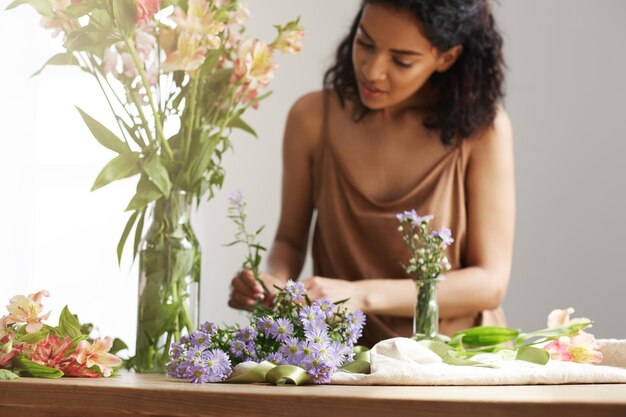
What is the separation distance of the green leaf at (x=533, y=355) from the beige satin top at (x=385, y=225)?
0.81 metres

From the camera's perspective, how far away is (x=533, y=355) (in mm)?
1111

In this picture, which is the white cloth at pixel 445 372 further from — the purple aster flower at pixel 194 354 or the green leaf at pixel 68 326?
the green leaf at pixel 68 326

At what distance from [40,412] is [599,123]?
244 centimetres

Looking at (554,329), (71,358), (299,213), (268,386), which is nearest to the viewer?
(268,386)

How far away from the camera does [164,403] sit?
866mm

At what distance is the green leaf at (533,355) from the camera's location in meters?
1.10

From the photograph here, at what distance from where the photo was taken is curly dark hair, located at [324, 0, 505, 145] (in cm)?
196

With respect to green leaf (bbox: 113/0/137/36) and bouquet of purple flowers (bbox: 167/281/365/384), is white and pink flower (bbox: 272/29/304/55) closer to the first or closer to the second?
green leaf (bbox: 113/0/137/36)

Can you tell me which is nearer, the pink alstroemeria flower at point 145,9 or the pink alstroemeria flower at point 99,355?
the pink alstroemeria flower at point 99,355

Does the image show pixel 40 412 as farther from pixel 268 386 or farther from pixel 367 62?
pixel 367 62

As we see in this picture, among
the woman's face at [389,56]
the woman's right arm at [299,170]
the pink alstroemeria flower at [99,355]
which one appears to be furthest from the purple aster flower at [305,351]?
the woman's right arm at [299,170]

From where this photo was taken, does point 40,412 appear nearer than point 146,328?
Yes

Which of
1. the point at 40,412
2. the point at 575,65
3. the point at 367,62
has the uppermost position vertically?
the point at 575,65

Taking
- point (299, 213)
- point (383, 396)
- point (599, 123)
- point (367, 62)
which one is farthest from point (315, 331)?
point (599, 123)
